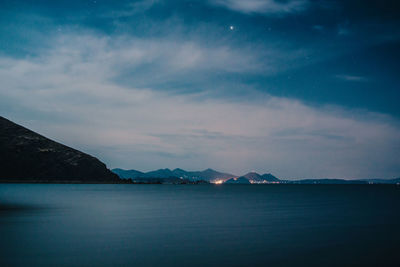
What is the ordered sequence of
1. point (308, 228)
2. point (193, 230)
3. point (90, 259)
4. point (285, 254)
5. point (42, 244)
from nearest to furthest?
point (90, 259) → point (285, 254) → point (42, 244) → point (193, 230) → point (308, 228)

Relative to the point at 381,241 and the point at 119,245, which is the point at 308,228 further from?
the point at 119,245

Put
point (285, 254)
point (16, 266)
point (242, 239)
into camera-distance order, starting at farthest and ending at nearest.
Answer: point (242, 239) → point (285, 254) → point (16, 266)

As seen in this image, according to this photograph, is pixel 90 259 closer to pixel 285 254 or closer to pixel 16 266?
pixel 16 266

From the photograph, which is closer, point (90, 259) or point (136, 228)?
point (90, 259)

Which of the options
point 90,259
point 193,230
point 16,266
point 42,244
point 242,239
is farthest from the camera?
point 193,230

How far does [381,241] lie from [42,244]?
26011 mm

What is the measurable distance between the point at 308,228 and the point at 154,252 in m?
18.8

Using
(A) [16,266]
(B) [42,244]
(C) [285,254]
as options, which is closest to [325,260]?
(C) [285,254]

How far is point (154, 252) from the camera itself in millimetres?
19891

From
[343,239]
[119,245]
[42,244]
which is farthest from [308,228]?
[42,244]

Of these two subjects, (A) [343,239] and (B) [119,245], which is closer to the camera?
(B) [119,245]

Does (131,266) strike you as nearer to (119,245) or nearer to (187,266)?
(187,266)

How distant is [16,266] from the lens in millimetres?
15336

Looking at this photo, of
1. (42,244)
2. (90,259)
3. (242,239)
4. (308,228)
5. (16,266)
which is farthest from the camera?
(308,228)
